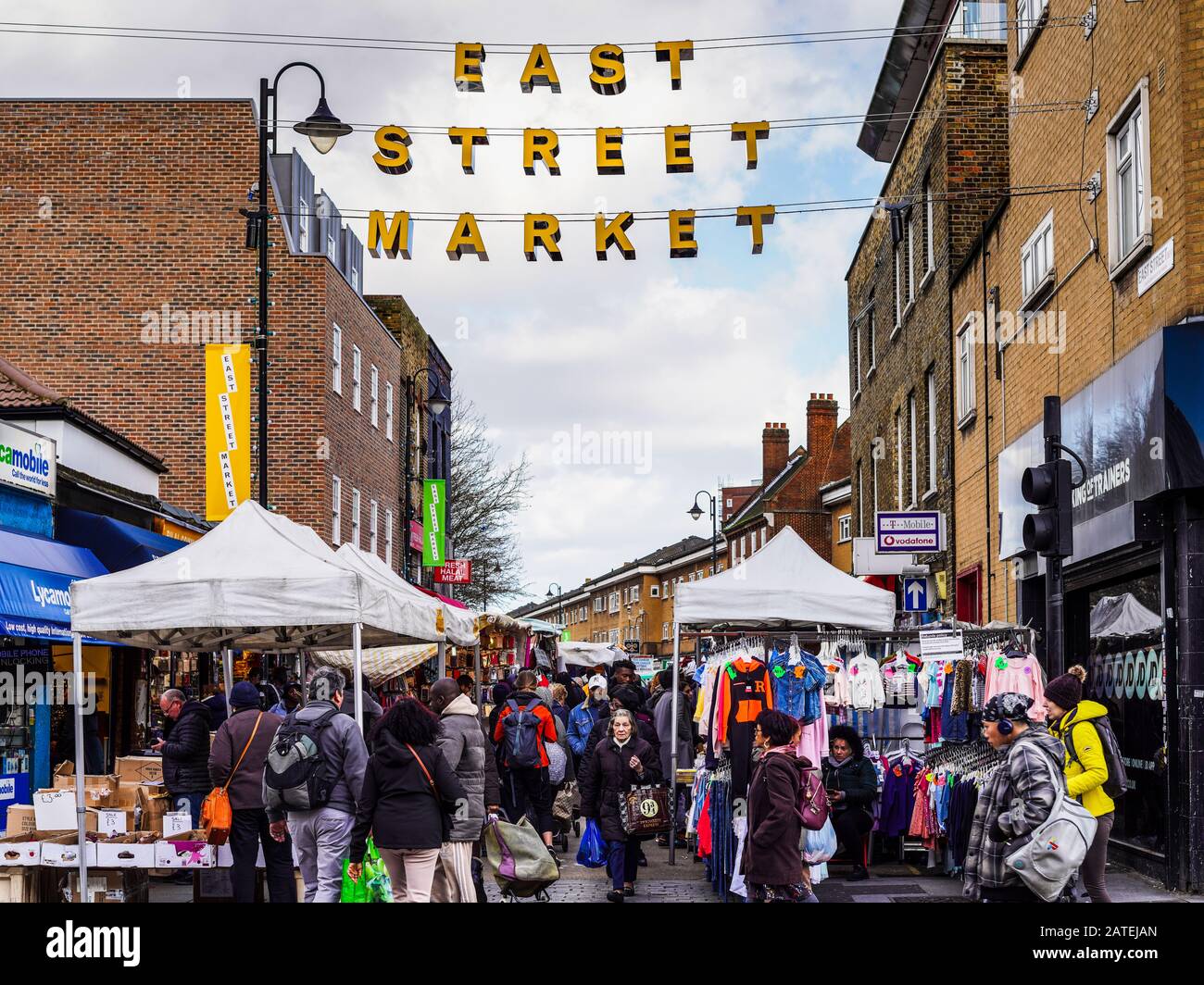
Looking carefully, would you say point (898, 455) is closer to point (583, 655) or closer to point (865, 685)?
point (865, 685)

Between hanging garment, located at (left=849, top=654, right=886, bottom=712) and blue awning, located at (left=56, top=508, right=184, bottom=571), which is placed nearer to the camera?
hanging garment, located at (left=849, top=654, right=886, bottom=712)

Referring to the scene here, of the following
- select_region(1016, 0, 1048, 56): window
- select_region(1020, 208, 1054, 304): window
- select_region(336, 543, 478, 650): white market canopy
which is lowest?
select_region(336, 543, 478, 650): white market canopy

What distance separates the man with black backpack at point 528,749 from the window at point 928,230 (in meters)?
12.5

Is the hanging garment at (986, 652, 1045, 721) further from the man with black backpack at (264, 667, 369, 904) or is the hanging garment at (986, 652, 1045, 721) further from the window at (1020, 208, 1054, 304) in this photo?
the man with black backpack at (264, 667, 369, 904)

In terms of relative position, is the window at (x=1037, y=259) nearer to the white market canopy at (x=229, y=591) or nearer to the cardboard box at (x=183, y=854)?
the white market canopy at (x=229, y=591)

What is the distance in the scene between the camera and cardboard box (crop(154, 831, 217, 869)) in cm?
1147

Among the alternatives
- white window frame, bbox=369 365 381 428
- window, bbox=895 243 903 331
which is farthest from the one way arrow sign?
white window frame, bbox=369 365 381 428

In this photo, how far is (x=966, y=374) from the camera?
23281mm

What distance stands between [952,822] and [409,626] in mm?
5318

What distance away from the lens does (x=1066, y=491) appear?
35.5 feet

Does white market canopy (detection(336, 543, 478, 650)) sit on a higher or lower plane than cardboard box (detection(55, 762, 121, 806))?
higher

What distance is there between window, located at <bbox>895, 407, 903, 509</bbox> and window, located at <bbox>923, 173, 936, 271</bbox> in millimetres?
4359
